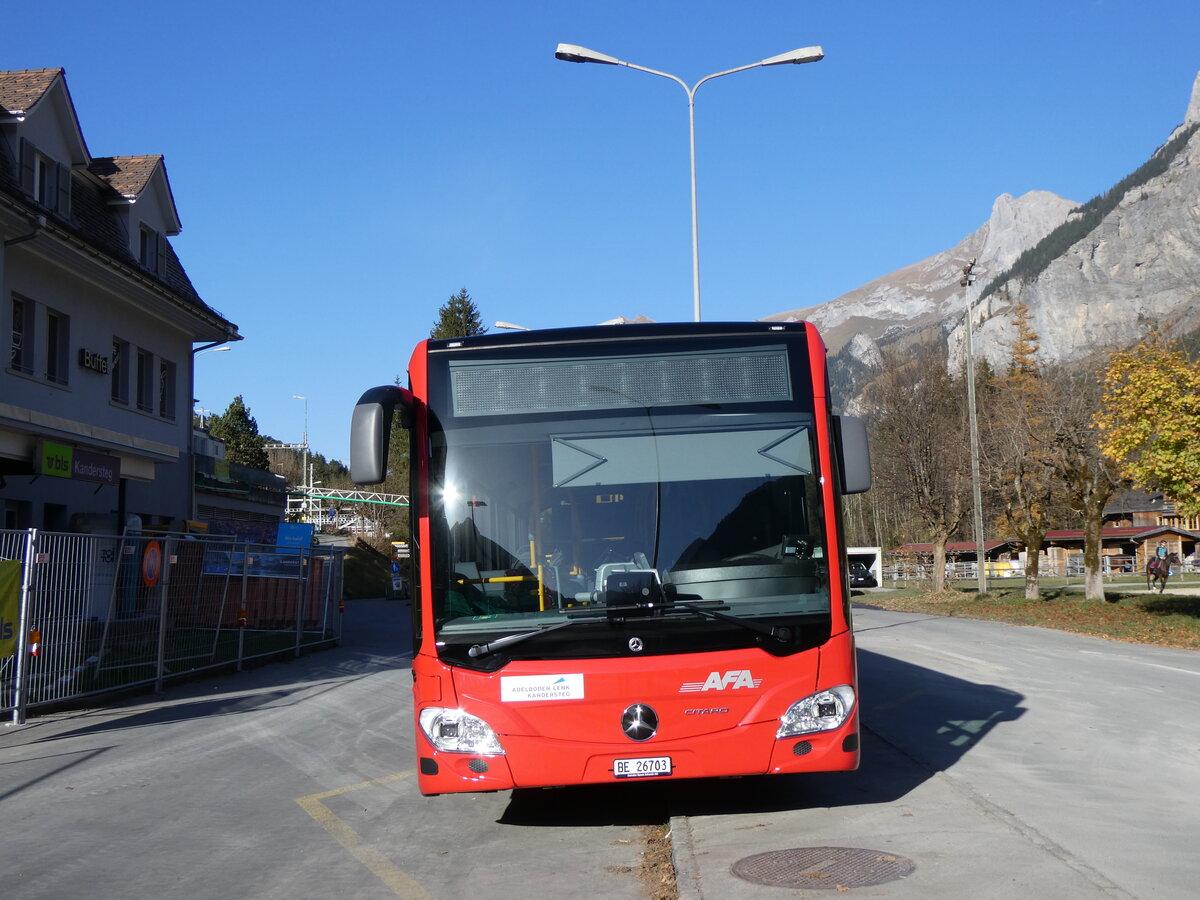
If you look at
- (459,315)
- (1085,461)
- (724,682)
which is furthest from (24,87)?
(459,315)

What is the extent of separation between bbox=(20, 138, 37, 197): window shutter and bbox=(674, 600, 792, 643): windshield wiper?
18620 millimetres

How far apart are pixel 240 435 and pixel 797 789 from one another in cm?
9372

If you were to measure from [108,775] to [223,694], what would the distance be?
629cm

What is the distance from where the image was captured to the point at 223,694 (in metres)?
15.8

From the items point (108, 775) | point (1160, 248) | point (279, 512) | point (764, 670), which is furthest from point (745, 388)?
point (1160, 248)

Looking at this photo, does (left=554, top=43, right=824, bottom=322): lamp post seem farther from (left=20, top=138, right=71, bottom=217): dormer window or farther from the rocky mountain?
the rocky mountain

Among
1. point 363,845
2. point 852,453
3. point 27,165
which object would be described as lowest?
point 363,845

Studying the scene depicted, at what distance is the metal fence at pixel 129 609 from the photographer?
12352mm

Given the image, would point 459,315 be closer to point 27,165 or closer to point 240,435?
point 240,435

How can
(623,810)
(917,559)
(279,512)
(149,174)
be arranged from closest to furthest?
(623,810) → (149,174) → (279,512) → (917,559)

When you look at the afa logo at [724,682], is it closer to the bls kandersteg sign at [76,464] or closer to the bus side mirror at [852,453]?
the bus side mirror at [852,453]

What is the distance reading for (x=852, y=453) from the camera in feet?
23.2

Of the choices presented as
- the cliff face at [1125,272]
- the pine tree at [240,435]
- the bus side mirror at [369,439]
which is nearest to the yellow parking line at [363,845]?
the bus side mirror at [369,439]

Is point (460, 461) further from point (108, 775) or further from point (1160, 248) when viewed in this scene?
point (1160, 248)
